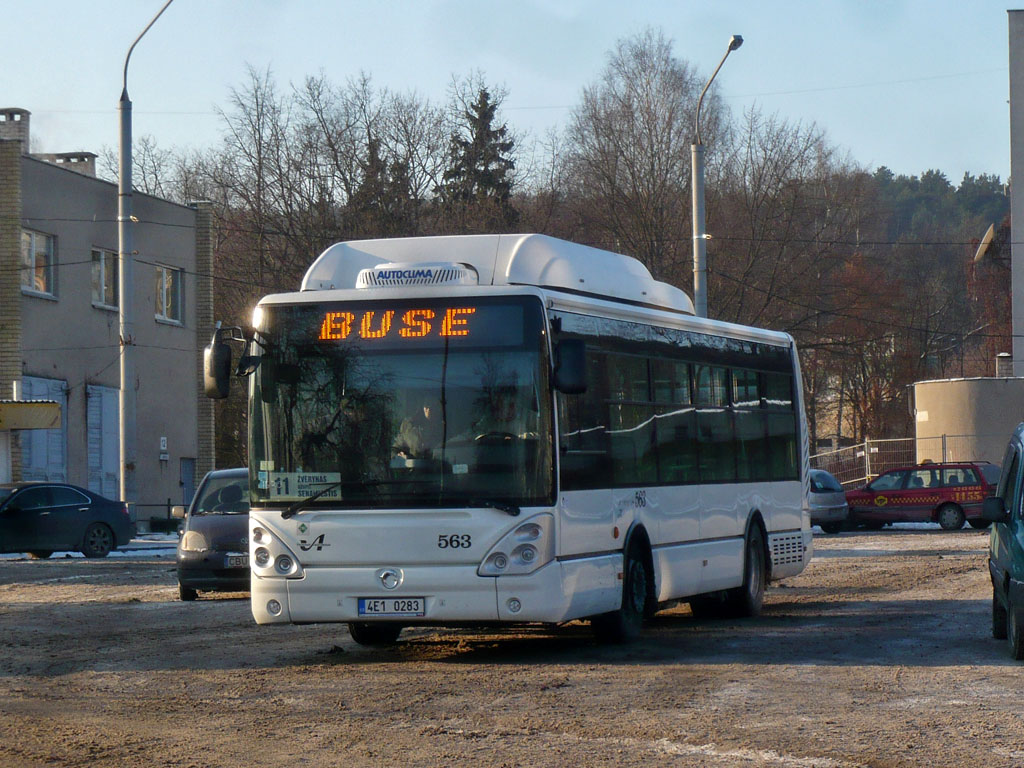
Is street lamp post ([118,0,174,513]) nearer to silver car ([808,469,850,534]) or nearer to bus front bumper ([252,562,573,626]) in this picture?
silver car ([808,469,850,534])

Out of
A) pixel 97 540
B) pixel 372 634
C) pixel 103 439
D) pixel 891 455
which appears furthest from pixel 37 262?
pixel 891 455

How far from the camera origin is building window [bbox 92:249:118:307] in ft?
133

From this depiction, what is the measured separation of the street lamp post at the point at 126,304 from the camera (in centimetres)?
3070

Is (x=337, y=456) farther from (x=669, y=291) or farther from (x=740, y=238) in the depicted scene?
(x=740, y=238)

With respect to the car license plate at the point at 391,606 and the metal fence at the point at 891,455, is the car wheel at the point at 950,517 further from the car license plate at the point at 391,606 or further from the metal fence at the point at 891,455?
the car license plate at the point at 391,606

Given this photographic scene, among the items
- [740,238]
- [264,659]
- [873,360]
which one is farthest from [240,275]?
[264,659]

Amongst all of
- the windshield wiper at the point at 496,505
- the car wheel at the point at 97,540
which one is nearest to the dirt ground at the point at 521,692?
the windshield wiper at the point at 496,505

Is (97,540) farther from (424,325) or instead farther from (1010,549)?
(1010,549)

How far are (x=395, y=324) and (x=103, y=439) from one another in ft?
98.3

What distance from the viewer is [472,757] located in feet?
26.5

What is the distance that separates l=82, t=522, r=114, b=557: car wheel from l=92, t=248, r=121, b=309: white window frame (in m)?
11.4

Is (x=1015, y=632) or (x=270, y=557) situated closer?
(x=1015, y=632)

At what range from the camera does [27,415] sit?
35656 millimetres

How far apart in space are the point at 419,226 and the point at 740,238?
1077cm
